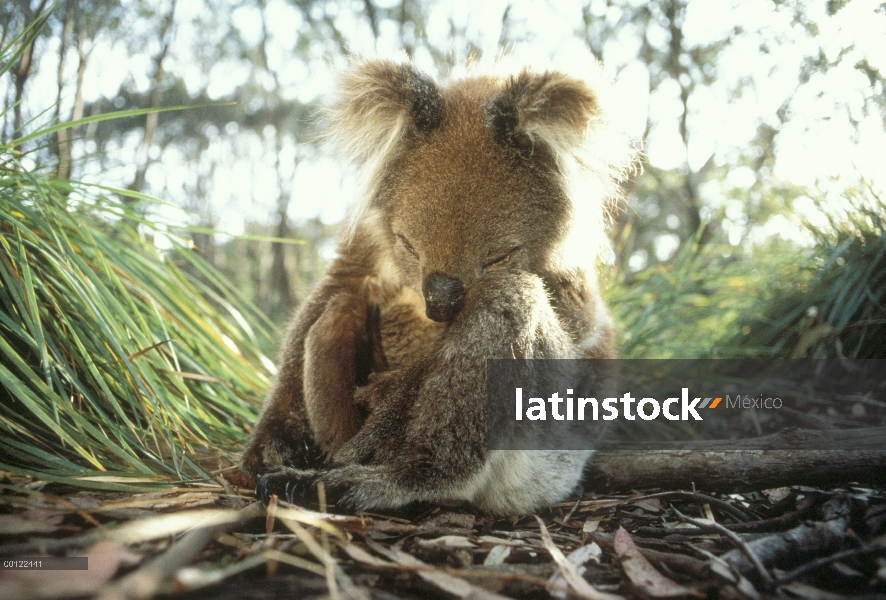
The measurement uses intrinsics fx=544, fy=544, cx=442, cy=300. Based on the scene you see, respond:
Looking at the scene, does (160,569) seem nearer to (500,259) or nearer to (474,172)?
(500,259)

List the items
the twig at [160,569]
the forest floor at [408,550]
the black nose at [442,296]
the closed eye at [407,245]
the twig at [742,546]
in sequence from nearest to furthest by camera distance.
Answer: the twig at [160,569] < the forest floor at [408,550] < the twig at [742,546] < the black nose at [442,296] < the closed eye at [407,245]

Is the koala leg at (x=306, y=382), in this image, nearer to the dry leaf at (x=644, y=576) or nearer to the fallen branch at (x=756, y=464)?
the dry leaf at (x=644, y=576)

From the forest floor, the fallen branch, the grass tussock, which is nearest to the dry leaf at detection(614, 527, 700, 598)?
the forest floor

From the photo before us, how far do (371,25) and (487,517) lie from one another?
40.0 ft

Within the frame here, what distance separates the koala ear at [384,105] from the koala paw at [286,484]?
1369 mm

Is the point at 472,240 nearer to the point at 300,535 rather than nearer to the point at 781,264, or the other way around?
the point at 300,535

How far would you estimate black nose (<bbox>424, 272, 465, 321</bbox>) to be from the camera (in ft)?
6.49

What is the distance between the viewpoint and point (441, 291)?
6.50 feet

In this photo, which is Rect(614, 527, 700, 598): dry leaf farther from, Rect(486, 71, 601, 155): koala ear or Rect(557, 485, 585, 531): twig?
Rect(486, 71, 601, 155): koala ear

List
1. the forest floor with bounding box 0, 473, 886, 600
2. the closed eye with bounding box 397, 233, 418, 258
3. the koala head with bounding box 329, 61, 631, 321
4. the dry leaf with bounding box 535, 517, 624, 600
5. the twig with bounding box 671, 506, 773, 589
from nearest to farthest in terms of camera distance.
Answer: the forest floor with bounding box 0, 473, 886, 600 → the dry leaf with bounding box 535, 517, 624, 600 → the twig with bounding box 671, 506, 773, 589 → the koala head with bounding box 329, 61, 631, 321 → the closed eye with bounding box 397, 233, 418, 258

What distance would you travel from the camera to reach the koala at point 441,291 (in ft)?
6.17

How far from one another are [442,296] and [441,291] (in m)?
0.02

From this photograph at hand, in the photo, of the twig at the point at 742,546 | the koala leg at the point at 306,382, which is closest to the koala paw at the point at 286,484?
the koala leg at the point at 306,382

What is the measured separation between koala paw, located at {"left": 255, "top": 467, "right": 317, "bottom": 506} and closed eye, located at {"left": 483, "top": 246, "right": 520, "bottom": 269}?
100cm
